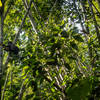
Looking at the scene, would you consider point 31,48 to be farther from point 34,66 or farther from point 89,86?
point 89,86

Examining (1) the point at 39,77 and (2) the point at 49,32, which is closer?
(1) the point at 39,77

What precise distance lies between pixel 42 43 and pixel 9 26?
5319 millimetres

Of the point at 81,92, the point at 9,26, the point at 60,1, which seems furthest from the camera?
the point at 9,26

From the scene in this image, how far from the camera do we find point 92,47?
1841 mm

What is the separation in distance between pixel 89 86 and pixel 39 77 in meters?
0.61

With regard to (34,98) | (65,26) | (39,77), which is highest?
(65,26)

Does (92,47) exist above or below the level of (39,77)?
above

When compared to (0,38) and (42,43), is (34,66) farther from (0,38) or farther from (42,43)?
(0,38)

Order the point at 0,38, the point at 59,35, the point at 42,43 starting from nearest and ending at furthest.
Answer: the point at 42,43 → the point at 59,35 → the point at 0,38

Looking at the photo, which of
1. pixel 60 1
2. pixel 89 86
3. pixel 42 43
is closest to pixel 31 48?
pixel 42 43

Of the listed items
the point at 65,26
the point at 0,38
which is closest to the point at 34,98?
the point at 65,26

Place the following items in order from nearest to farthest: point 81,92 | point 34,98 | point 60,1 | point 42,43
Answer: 1. point 81,92
2. point 34,98
3. point 42,43
4. point 60,1

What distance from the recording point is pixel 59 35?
5.07ft

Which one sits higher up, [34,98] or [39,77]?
[39,77]
